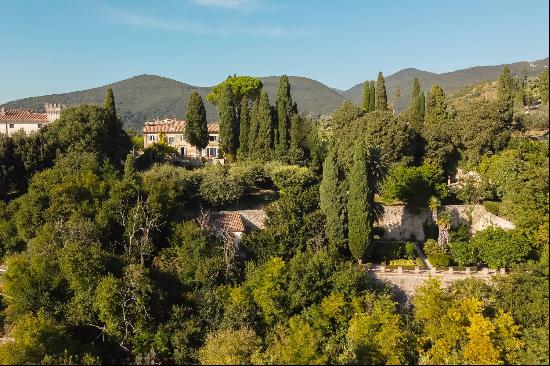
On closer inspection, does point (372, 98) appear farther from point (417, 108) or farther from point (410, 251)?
point (410, 251)

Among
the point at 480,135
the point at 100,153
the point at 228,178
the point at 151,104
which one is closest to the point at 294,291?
the point at 228,178

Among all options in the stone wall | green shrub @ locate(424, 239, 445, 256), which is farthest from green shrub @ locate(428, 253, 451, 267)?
the stone wall

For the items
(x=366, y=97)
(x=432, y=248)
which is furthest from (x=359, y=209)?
(x=366, y=97)

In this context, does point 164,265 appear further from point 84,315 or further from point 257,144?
point 257,144

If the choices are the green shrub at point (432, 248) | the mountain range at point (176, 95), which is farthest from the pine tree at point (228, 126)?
the mountain range at point (176, 95)

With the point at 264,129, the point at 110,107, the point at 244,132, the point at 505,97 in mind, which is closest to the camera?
the point at 264,129

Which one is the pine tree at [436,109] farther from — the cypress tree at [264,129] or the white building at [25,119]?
the white building at [25,119]
